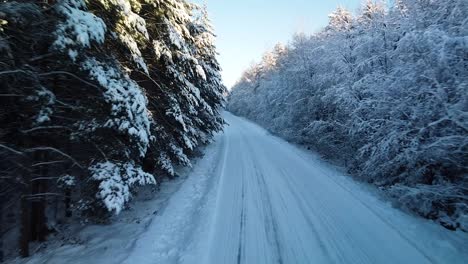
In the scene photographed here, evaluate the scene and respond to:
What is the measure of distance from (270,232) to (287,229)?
16.1 inches

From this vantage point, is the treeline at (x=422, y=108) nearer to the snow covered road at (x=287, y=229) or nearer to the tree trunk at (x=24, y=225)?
the snow covered road at (x=287, y=229)

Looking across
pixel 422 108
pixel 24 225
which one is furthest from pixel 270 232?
pixel 422 108

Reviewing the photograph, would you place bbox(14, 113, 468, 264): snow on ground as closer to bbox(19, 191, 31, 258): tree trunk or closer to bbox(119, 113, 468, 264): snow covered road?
bbox(119, 113, 468, 264): snow covered road

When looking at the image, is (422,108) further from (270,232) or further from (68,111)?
(68,111)

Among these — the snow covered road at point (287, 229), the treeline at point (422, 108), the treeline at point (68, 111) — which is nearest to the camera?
the treeline at point (68, 111)

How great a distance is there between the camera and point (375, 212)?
24.6 feet

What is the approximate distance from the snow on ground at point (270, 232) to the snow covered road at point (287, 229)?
0.06 ft

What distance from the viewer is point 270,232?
6348mm

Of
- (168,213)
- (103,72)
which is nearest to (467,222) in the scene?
(168,213)

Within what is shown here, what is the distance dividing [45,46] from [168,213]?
4665 millimetres

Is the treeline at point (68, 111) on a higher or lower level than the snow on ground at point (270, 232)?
higher

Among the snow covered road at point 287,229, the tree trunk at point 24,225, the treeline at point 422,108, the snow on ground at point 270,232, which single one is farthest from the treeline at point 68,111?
the treeline at point 422,108

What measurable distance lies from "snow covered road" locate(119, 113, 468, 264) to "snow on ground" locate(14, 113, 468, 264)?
18 mm

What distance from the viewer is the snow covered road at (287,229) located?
538 centimetres
